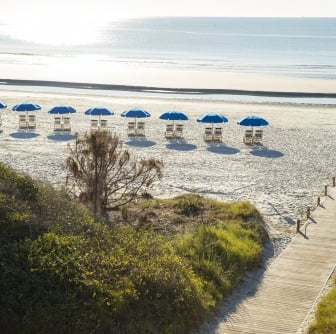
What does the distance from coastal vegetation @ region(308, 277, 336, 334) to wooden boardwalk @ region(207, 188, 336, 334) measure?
0.89 ft

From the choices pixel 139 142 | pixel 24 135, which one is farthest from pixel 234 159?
pixel 24 135

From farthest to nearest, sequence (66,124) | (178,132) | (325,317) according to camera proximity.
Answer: (66,124), (178,132), (325,317)

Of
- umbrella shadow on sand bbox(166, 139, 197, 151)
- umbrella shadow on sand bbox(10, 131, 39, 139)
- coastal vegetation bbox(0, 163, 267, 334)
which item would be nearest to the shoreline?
umbrella shadow on sand bbox(10, 131, 39, 139)

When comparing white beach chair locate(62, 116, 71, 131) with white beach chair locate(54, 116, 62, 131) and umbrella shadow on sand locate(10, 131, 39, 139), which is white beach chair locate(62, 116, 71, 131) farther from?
umbrella shadow on sand locate(10, 131, 39, 139)

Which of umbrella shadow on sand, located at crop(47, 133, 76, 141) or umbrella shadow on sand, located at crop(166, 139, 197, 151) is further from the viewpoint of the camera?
umbrella shadow on sand, located at crop(47, 133, 76, 141)

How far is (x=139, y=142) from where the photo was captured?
86.8ft

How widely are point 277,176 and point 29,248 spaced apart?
1306 centimetres

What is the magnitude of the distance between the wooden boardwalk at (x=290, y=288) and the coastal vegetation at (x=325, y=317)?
0.27 metres

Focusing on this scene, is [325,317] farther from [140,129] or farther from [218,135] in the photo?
[140,129]

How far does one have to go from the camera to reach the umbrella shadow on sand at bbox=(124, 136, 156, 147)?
25.9 meters

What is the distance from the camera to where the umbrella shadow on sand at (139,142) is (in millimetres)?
25941

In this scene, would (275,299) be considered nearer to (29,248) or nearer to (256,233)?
(256,233)

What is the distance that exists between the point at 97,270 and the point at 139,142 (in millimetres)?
16539

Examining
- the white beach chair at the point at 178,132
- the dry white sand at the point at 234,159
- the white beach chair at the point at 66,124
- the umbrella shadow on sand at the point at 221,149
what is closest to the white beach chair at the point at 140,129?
the dry white sand at the point at 234,159
